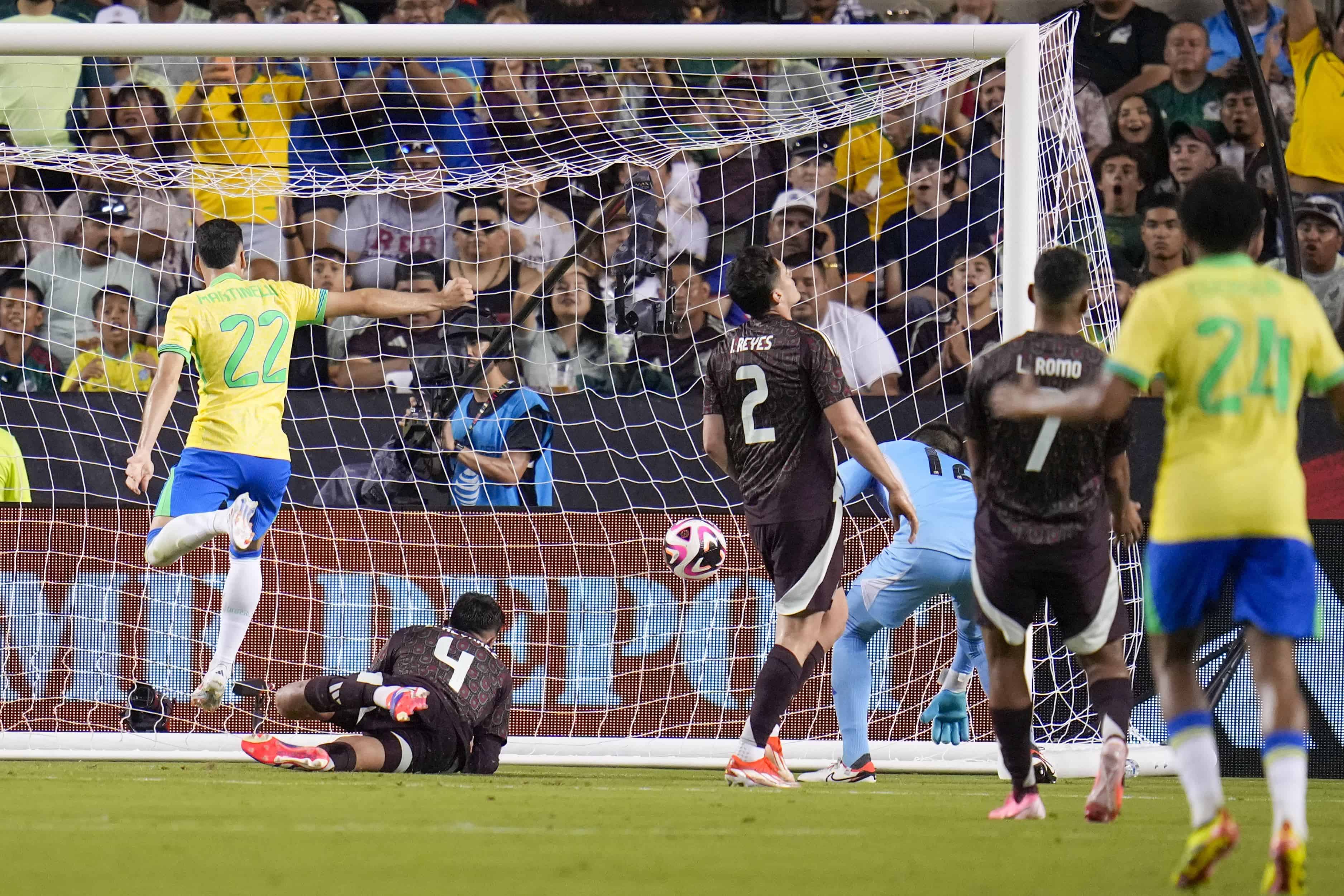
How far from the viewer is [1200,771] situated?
353 cm

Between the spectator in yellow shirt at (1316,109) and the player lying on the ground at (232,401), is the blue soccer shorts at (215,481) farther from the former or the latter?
the spectator in yellow shirt at (1316,109)

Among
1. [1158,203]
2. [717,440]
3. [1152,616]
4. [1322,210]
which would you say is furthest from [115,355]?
[1152,616]

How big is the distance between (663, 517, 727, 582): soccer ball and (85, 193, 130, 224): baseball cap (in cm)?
470

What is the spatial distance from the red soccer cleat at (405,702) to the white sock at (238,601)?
85cm

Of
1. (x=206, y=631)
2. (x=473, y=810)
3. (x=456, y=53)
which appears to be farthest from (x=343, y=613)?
(x=473, y=810)

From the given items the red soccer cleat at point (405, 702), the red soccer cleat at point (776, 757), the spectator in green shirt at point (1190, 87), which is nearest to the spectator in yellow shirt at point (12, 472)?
the red soccer cleat at point (405, 702)

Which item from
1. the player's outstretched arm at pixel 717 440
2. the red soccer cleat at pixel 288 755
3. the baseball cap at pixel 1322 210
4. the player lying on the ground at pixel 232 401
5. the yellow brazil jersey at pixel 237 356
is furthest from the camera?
the baseball cap at pixel 1322 210

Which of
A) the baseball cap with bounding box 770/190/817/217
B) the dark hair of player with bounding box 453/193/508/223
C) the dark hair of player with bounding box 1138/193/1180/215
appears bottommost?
the dark hair of player with bounding box 453/193/508/223

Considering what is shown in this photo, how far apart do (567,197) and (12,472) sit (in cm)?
325

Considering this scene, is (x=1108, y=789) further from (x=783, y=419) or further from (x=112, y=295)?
(x=112, y=295)

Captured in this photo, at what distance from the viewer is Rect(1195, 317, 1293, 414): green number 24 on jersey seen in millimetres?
3531

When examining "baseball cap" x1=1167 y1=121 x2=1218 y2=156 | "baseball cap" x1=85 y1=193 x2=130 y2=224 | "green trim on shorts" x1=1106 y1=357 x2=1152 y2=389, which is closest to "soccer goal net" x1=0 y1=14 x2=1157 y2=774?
"baseball cap" x1=85 y1=193 x2=130 y2=224

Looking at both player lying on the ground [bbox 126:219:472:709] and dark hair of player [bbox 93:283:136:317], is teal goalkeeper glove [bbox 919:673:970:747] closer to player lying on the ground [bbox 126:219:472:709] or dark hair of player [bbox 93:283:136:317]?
player lying on the ground [bbox 126:219:472:709]

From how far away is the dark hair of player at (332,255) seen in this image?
32.6 ft
